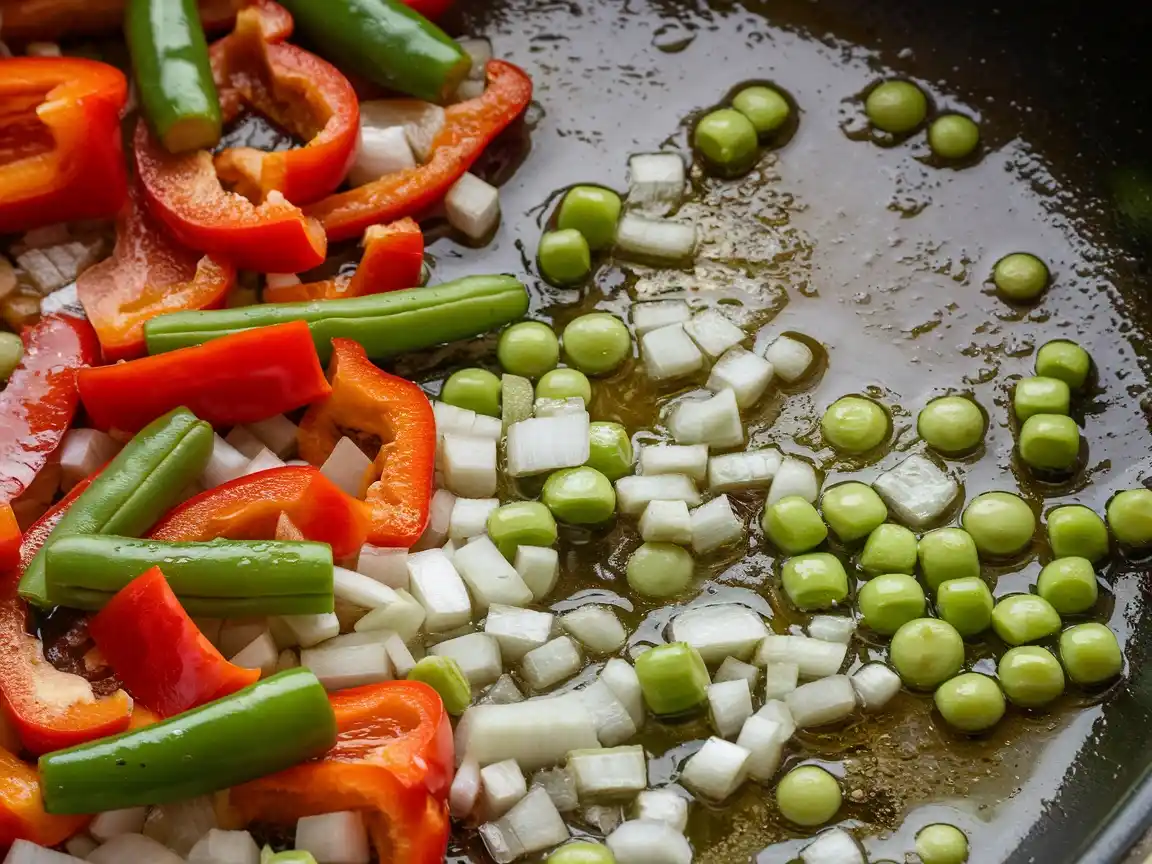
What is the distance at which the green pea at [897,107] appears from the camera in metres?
4.10

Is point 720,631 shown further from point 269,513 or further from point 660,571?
point 269,513

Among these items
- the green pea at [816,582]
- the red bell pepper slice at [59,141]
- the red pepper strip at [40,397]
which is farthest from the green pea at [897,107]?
the red pepper strip at [40,397]

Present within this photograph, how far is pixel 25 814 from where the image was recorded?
9.42 feet

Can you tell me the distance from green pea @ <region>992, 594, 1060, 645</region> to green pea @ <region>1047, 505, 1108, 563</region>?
0.18m

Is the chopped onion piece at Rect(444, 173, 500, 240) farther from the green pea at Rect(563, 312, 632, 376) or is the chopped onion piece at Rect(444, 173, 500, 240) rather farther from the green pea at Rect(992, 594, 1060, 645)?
the green pea at Rect(992, 594, 1060, 645)

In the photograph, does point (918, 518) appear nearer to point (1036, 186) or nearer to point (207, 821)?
point (1036, 186)

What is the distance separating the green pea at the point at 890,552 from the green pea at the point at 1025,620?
0.27 m

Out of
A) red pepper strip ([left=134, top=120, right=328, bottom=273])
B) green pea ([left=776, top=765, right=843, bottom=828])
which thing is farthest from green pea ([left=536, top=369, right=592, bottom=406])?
green pea ([left=776, top=765, right=843, bottom=828])

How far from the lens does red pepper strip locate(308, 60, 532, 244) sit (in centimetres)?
388

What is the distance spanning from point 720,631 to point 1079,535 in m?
1.04

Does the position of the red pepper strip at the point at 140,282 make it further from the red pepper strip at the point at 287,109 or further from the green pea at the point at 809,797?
the green pea at the point at 809,797

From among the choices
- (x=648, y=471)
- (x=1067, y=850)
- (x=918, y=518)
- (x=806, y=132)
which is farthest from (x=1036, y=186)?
(x=1067, y=850)

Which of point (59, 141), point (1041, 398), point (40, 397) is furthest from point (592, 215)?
point (40, 397)

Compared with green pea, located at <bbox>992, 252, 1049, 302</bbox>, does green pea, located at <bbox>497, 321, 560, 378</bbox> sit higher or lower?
lower
